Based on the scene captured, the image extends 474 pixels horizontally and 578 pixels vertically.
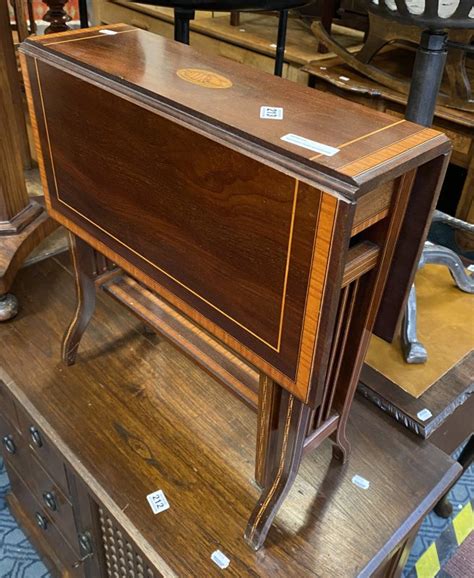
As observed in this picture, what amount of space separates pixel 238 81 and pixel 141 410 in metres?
0.58

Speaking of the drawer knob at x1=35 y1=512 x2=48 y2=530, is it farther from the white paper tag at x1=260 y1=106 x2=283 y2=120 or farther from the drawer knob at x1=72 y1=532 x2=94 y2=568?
the white paper tag at x1=260 y1=106 x2=283 y2=120

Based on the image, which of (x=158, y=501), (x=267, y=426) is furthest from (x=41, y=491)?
(x=267, y=426)

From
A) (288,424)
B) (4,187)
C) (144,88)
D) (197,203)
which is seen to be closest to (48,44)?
(144,88)

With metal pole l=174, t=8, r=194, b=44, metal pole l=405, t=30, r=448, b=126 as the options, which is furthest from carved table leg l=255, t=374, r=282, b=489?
metal pole l=174, t=8, r=194, b=44

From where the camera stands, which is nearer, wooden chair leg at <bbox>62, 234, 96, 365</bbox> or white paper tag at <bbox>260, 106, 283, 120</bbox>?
white paper tag at <bbox>260, 106, 283, 120</bbox>

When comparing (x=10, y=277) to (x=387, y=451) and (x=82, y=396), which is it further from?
(x=387, y=451)

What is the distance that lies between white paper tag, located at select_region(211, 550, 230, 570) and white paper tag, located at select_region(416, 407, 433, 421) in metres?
0.42

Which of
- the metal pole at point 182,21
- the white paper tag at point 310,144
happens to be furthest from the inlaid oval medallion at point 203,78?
the metal pole at point 182,21

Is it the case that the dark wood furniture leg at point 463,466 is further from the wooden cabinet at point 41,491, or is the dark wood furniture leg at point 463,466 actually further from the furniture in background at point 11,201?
the furniture in background at point 11,201

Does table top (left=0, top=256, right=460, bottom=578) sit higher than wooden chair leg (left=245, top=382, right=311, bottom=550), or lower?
lower

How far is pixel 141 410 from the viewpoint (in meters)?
1.05

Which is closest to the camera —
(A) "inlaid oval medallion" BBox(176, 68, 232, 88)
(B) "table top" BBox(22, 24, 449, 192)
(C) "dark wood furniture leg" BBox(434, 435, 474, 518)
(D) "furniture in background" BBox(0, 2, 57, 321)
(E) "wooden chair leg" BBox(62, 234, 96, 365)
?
(B) "table top" BBox(22, 24, 449, 192)

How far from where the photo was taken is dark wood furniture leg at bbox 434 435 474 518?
1358 mm

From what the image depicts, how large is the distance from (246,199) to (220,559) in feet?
1.69
